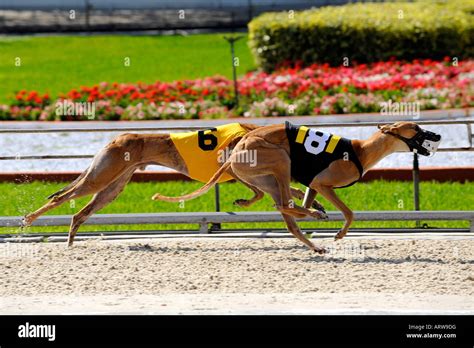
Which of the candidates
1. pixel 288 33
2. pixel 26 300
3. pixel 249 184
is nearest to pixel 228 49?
pixel 288 33

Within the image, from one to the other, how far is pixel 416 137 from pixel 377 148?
12.9 inches

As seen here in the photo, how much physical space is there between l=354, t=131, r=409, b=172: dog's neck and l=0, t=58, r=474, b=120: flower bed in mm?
7940

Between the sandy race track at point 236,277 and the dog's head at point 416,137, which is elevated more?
the dog's head at point 416,137

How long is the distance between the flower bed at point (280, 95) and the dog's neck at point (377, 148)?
794 cm

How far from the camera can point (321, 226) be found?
11.8m

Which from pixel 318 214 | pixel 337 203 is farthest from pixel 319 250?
pixel 337 203

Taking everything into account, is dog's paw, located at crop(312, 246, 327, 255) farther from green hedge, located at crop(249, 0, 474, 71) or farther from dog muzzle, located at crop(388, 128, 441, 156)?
green hedge, located at crop(249, 0, 474, 71)

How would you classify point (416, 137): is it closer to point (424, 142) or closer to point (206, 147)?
point (424, 142)

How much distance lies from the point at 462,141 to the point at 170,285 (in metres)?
7.70

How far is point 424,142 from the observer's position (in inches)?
388

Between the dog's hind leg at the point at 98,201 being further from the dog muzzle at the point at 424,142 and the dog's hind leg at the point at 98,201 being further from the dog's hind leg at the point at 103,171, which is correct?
the dog muzzle at the point at 424,142

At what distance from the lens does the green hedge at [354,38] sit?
21766 millimetres

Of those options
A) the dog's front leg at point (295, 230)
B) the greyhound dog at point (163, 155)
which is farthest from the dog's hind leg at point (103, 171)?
the dog's front leg at point (295, 230)
